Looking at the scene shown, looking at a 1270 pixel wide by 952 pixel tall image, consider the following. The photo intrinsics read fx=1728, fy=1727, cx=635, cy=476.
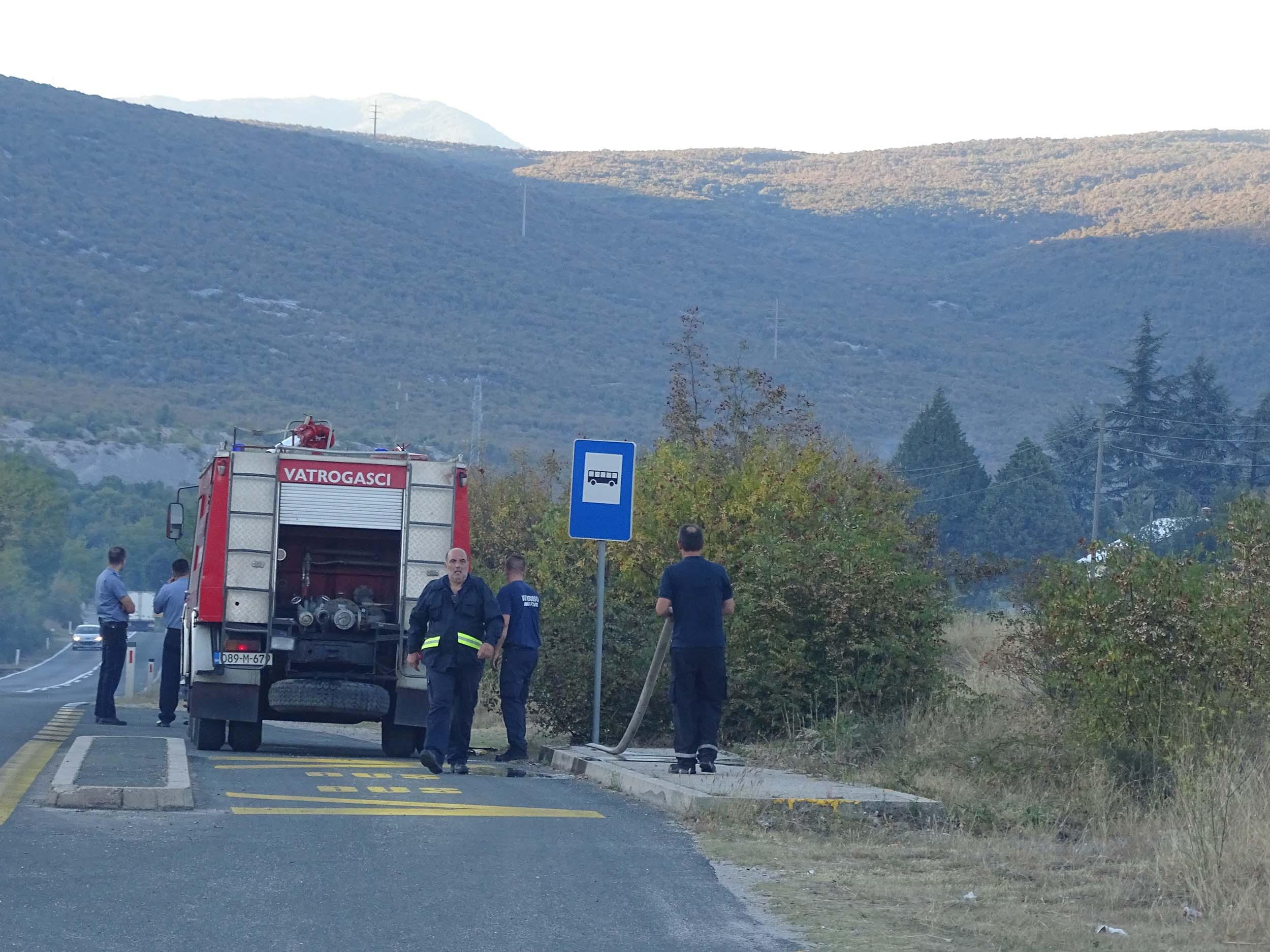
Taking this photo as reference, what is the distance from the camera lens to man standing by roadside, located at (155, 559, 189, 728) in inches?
754

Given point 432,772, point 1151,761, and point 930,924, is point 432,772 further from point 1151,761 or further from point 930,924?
point 930,924

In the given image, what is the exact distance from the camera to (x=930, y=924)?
7480 millimetres

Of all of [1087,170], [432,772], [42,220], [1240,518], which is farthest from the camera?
[1087,170]

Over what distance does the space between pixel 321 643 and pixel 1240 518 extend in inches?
313

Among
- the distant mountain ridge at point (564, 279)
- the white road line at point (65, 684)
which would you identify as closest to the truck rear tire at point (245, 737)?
the white road line at point (65, 684)

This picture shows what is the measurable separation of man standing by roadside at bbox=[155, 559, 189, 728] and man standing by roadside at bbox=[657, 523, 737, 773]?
343 inches

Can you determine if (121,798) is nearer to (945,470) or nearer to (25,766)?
(25,766)

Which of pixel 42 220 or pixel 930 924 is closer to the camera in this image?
pixel 930 924

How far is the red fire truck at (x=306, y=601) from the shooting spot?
591 inches

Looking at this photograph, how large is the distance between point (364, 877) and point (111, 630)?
1181 centimetres

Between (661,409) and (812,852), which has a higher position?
(661,409)

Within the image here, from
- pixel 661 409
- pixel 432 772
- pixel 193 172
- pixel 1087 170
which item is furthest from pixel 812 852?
pixel 1087 170

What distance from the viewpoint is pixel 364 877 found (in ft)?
26.5

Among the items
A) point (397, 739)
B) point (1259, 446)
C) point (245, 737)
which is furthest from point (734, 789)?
point (1259, 446)
